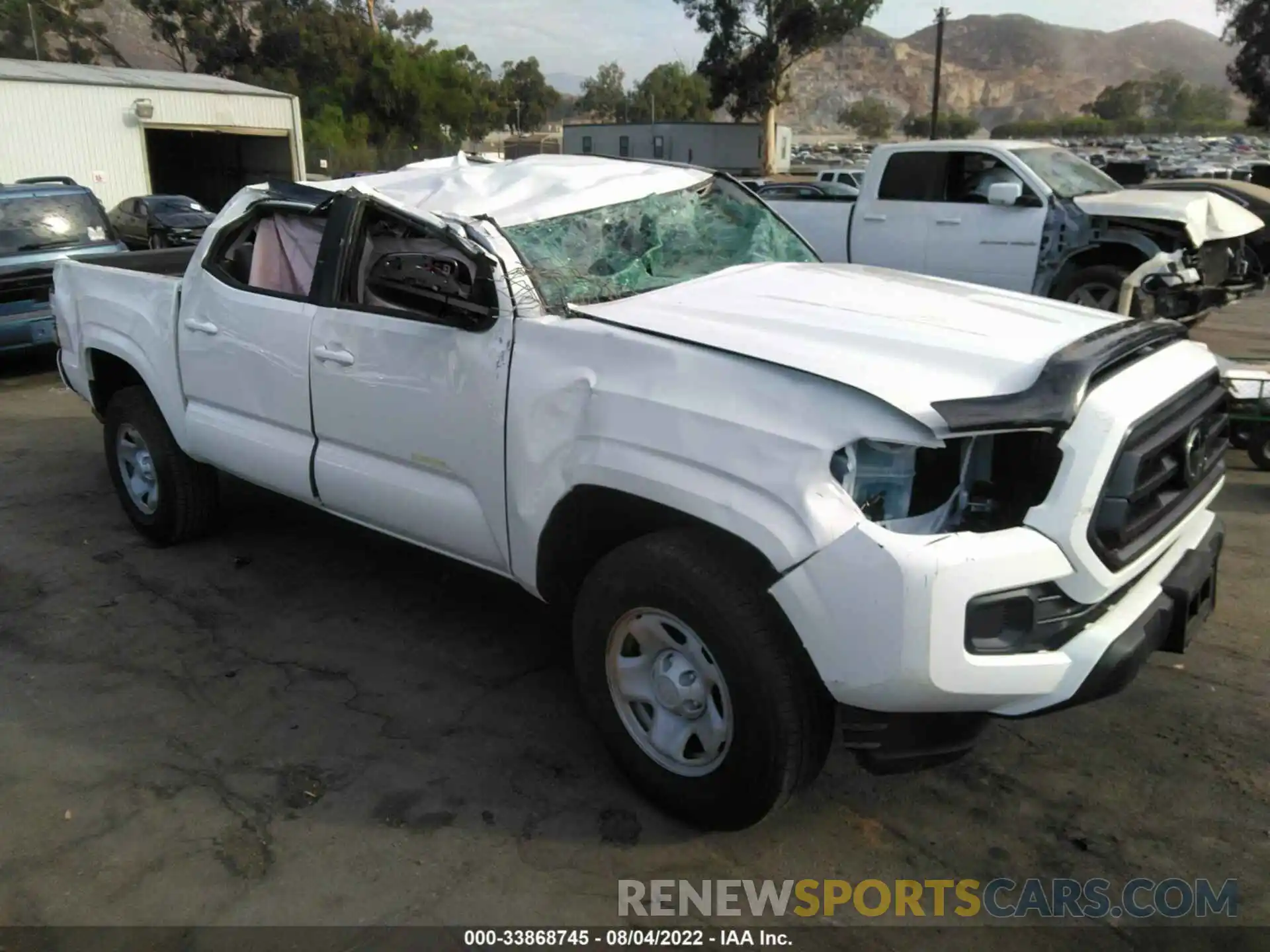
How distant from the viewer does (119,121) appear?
2711cm

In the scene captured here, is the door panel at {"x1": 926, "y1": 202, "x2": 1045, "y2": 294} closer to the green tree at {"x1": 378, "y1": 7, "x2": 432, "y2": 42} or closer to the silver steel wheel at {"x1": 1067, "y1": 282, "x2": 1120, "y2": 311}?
the silver steel wheel at {"x1": 1067, "y1": 282, "x2": 1120, "y2": 311}

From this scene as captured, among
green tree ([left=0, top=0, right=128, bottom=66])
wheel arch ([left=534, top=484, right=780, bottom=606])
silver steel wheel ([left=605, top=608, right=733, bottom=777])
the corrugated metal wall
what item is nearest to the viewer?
wheel arch ([left=534, top=484, right=780, bottom=606])

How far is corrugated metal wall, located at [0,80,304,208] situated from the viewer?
81.3ft

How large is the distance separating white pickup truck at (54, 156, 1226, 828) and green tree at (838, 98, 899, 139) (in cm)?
15828

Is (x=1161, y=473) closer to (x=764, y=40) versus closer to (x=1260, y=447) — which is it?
(x=1260, y=447)

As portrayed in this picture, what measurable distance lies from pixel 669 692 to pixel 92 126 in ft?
94.7

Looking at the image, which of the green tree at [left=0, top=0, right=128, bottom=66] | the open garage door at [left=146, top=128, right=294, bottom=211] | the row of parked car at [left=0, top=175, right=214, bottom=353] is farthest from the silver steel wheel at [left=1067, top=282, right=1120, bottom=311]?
the green tree at [left=0, top=0, right=128, bottom=66]

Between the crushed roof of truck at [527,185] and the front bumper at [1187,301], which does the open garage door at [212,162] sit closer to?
the front bumper at [1187,301]

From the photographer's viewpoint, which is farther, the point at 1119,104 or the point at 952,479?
the point at 1119,104

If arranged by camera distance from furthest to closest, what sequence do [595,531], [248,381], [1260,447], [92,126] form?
[92,126] < [1260,447] < [248,381] < [595,531]

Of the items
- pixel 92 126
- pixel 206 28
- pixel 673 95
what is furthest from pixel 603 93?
pixel 92 126

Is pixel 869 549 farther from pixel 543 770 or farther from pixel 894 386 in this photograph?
pixel 543 770

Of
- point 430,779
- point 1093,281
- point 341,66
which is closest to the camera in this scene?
point 430,779

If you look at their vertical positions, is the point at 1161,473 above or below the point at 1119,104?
below
